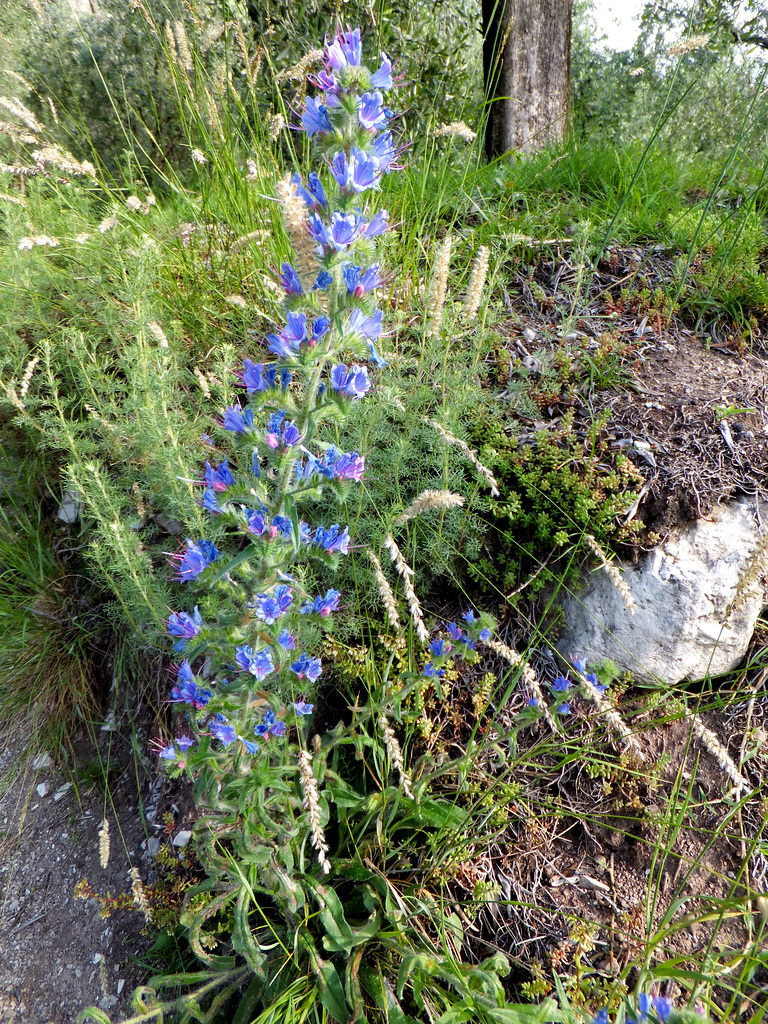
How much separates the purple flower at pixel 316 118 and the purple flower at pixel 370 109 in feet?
0.27

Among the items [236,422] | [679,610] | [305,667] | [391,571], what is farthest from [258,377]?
[679,610]

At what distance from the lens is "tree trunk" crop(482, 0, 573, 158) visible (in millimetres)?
5020

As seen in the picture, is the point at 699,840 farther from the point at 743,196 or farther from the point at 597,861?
the point at 743,196

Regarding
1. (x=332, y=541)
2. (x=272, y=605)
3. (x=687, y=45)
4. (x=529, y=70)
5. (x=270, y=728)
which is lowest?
(x=270, y=728)

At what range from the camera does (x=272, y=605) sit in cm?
163

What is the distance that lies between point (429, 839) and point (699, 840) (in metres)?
0.99

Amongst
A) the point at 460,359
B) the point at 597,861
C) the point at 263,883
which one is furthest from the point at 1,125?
the point at 597,861

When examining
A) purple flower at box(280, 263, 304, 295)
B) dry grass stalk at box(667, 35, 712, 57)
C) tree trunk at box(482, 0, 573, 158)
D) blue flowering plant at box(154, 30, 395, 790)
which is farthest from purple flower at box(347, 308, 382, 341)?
tree trunk at box(482, 0, 573, 158)

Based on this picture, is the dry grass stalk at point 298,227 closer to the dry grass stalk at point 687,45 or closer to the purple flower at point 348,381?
the purple flower at point 348,381

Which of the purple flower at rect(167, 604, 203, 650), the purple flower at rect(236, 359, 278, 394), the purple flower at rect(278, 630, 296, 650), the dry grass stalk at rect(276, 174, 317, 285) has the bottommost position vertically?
the purple flower at rect(167, 604, 203, 650)

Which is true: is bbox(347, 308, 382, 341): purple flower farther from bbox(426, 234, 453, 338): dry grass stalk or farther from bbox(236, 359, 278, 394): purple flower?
bbox(426, 234, 453, 338): dry grass stalk

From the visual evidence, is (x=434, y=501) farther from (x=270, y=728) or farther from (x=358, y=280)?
(x=270, y=728)

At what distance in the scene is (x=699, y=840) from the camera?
2.17 m

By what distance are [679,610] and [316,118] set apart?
2.14m
